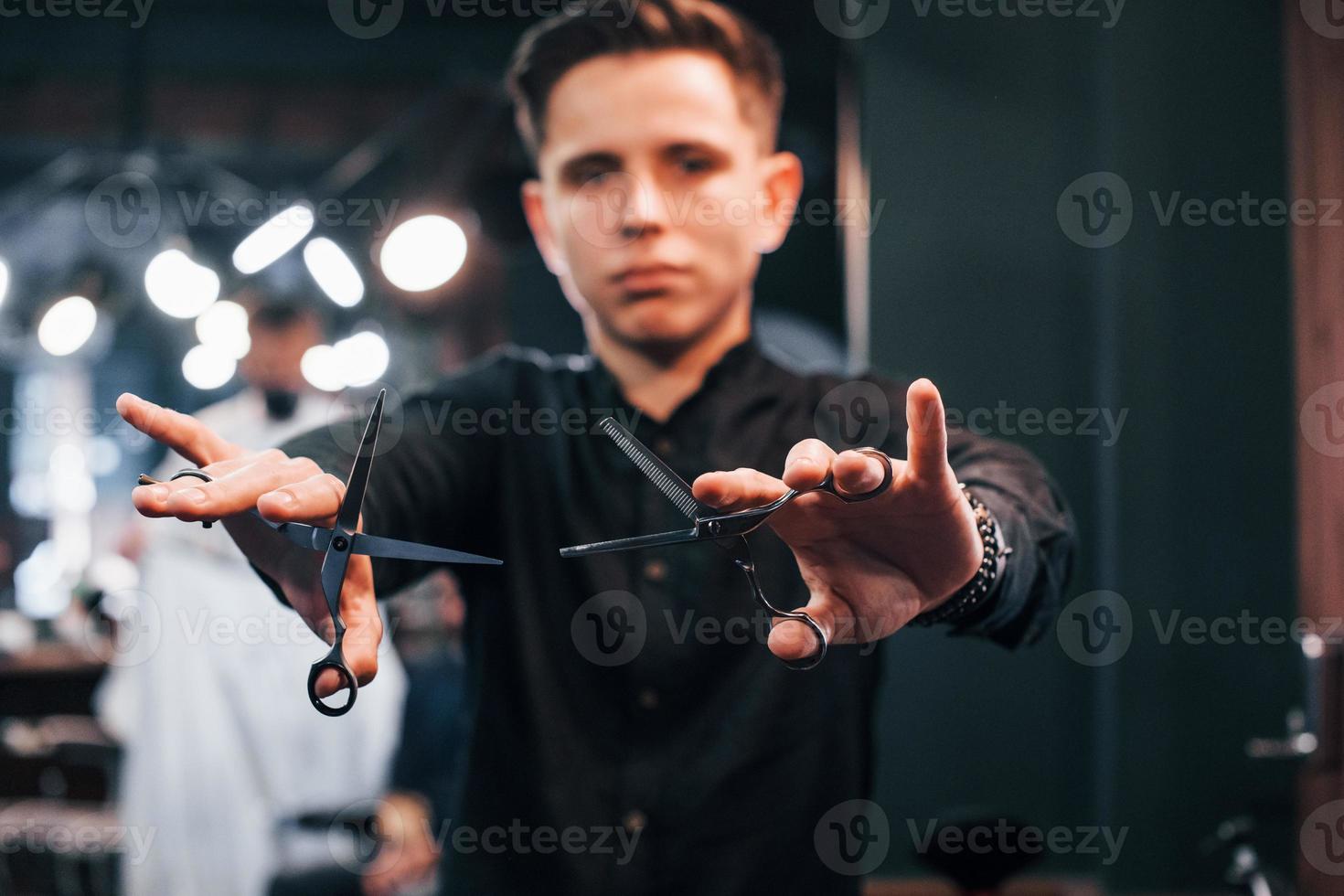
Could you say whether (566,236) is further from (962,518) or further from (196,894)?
(196,894)

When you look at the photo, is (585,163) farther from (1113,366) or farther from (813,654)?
(1113,366)

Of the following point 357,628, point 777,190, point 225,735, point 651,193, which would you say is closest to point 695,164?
point 651,193

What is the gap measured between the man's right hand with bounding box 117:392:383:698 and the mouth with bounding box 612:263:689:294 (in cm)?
47

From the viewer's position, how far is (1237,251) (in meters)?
2.56

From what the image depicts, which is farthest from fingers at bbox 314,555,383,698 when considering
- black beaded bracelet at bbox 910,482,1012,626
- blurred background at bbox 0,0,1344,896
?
blurred background at bbox 0,0,1344,896

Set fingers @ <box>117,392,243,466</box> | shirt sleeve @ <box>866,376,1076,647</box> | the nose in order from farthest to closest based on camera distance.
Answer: the nose
shirt sleeve @ <box>866,376,1076,647</box>
fingers @ <box>117,392,243,466</box>

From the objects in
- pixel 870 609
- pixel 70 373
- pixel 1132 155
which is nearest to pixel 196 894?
pixel 870 609

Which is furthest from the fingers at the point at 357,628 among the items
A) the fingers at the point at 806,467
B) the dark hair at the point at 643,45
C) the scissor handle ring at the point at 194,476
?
the dark hair at the point at 643,45

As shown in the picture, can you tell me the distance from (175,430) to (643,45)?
757 mm

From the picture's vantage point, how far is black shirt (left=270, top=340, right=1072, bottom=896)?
132cm

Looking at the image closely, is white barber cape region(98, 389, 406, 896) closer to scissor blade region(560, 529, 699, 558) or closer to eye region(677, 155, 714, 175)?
eye region(677, 155, 714, 175)

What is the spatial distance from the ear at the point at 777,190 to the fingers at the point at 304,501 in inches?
28.7

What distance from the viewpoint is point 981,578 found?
921mm

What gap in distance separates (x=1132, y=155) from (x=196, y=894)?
278 centimetres
